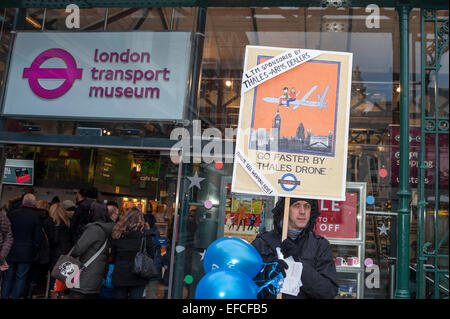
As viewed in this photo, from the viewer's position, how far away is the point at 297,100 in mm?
4430

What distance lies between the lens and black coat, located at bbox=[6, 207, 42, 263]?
6.54 metres

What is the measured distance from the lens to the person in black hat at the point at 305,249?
161 inches

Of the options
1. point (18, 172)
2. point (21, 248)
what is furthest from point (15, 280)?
point (18, 172)

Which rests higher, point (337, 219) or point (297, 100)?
point (297, 100)

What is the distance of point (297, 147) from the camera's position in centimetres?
432

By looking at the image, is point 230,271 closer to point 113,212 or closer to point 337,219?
point 337,219

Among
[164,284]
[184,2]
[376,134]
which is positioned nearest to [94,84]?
[184,2]

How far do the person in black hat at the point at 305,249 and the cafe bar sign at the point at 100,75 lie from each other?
109 inches

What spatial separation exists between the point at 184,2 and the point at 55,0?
2102 mm

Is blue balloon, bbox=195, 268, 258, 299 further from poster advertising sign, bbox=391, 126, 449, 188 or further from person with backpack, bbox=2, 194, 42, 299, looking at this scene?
person with backpack, bbox=2, 194, 42, 299

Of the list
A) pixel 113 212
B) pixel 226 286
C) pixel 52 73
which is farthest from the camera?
pixel 52 73

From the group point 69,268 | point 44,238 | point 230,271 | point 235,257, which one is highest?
point 235,257

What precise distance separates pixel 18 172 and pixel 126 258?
3046 mm

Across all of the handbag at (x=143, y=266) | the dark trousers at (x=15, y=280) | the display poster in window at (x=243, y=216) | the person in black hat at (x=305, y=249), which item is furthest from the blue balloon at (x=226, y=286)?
the dark trousers at (x=15, y=280)
